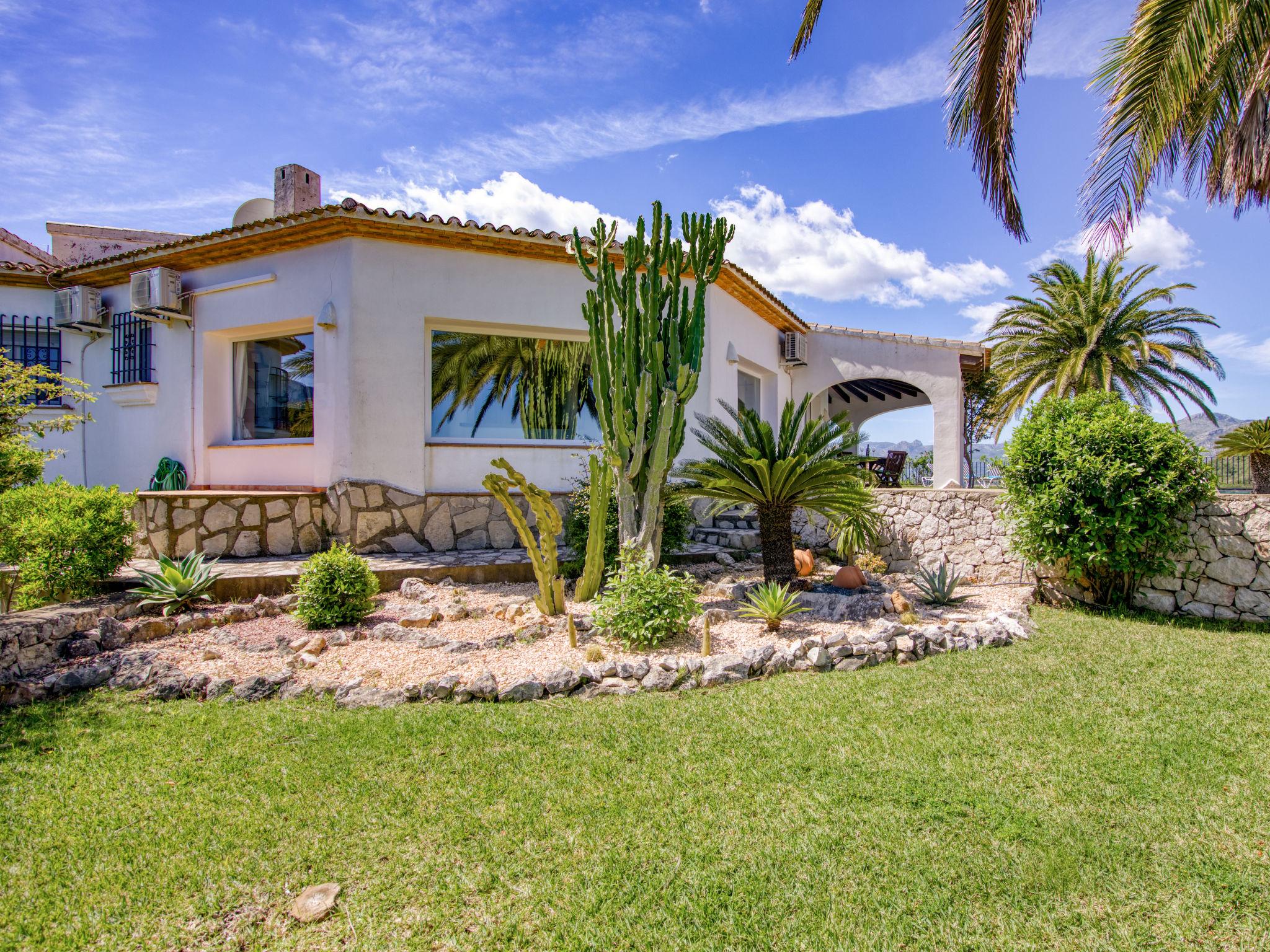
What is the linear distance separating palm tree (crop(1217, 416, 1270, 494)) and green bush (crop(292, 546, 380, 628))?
1879cm

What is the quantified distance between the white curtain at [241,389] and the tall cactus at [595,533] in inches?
289

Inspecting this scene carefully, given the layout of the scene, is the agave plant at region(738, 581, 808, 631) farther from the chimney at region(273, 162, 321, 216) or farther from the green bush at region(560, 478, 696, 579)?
the chimney at region(273, 162, 321, 216)

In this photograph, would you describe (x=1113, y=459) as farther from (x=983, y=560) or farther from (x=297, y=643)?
(x=297, y=643)

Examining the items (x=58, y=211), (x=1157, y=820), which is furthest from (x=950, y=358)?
(x=58, y=211)

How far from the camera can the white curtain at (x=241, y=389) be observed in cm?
1067

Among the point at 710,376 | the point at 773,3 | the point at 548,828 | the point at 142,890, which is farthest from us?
the point at 710,376

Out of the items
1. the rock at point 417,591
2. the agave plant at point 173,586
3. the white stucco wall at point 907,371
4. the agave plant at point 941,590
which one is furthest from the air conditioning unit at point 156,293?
the white stucco wall at point 907,371

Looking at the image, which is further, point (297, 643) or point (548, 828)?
point (297, 643)

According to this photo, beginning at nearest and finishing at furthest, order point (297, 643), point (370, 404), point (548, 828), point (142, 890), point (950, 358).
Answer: point (142, 890)
point (548, 828)
point (297, 643)
point (370, 404)
point (950, 358)

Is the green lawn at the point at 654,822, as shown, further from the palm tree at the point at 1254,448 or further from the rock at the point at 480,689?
the palm tree at the point at 1254,448

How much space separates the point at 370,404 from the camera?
30.2 ft

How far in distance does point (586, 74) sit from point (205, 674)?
8.18m

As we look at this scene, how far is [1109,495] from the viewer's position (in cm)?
634

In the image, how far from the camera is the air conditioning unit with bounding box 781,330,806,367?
46.6 feet
